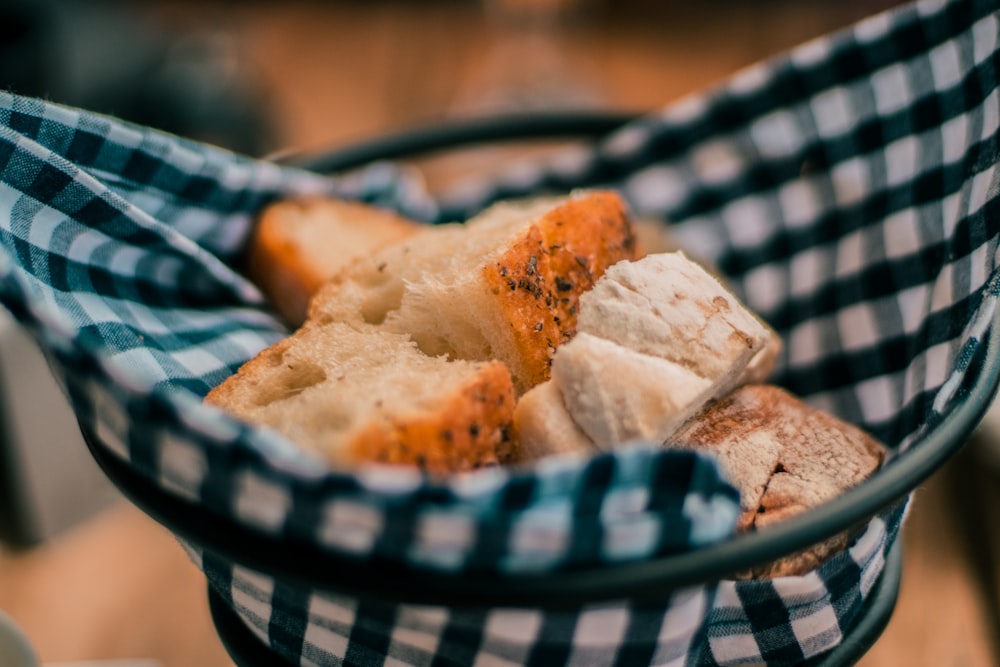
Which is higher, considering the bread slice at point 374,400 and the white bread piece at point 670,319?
the white bread piece at point 670,319

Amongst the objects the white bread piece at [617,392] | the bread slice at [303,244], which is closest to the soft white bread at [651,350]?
the white bread piece at [617,392]

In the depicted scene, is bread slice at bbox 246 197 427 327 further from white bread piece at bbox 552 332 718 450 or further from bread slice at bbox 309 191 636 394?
white bread piece at bbox 552 332 718 450

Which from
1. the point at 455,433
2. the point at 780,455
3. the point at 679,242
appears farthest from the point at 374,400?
the point at 679,242

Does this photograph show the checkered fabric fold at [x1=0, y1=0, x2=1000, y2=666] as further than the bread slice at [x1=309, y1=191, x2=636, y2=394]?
No

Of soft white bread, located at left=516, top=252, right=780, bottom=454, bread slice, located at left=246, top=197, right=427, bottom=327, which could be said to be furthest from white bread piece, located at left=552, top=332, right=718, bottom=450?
bread slice, located at left=246, top=197, right=427, bottom=327

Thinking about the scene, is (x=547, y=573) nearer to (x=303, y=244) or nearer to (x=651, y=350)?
(x=651, y=350)

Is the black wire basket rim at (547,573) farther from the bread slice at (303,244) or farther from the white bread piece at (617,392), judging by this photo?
the bread slice at (303,244)
